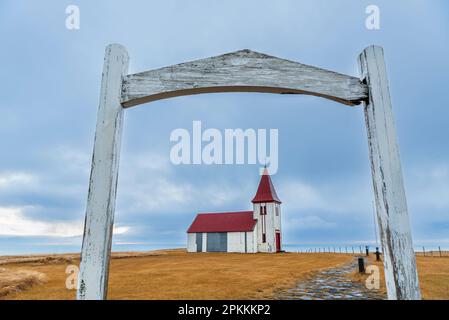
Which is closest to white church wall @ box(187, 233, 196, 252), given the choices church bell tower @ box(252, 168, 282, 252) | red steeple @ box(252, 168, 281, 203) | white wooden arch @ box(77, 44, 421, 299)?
church bell tower @ box(252, 168, 282, 252)

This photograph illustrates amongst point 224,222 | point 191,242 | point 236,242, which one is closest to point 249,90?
point 236,242

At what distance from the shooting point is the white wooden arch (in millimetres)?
2316

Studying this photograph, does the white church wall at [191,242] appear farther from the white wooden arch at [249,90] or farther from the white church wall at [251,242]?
the white wooden arch at [249,90]

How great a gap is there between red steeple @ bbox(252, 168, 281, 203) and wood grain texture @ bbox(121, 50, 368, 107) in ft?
94.1

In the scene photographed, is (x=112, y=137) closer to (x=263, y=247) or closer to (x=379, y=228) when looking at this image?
(x=379, y=228)

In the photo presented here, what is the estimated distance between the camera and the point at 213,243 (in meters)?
32.8

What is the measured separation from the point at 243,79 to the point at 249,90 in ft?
0.52

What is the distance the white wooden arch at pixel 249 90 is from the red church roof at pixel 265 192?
28.7 meters

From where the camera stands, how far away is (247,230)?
1224 inches

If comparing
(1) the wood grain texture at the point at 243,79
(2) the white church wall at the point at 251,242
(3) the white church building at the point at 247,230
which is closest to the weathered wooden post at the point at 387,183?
(1) the wood grain texture at the point at 243,79

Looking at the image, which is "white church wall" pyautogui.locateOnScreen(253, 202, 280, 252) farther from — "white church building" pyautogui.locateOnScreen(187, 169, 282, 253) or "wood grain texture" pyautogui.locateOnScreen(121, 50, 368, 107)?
"wood grain texture" pyautogui.locateOnScreen(121, 50, 368, 107)

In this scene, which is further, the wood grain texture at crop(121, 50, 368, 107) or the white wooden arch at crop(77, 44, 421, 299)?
the wood grain texture at crop(121, 50, 368, 107)
